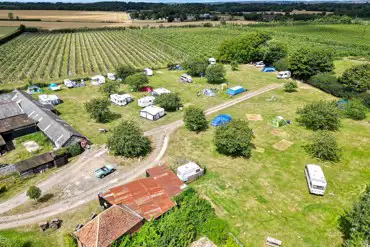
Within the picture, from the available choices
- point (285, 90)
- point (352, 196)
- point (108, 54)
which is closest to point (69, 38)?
point (108, 54)

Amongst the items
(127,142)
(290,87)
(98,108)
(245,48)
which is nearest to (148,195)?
(127,142)

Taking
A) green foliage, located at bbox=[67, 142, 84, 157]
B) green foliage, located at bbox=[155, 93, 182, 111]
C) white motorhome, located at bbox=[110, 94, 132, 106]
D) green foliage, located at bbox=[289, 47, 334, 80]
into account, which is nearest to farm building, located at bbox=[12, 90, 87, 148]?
green foliage, located at bbox=[67, 142, 84, 157]

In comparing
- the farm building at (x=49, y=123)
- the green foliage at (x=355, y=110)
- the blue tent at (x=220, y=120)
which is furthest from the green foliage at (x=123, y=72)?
the green foliage at (x=355, y=110)

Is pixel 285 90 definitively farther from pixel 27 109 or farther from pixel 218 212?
pixel 27 109

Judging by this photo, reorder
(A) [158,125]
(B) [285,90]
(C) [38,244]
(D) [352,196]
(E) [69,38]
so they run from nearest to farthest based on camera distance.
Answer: (C) [38,244] → (D) [352,196] → (A) [158,125] → (B) [285,90] → (E) [69,38]

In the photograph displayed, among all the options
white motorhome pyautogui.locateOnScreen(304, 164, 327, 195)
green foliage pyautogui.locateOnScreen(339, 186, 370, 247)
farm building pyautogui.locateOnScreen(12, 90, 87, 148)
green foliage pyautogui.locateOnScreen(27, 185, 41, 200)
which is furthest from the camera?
farm building pyautogui.locateOnScreen(12, 90, 87, 148)

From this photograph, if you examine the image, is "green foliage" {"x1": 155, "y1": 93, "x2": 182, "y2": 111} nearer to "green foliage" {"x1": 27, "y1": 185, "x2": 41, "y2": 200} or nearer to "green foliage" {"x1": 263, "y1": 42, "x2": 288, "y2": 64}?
"green foliage" {"x1": 27, "y1": 185, "x2": 41, "y2": 200}

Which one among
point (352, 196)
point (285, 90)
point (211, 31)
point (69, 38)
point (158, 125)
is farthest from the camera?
point (211, 31)
